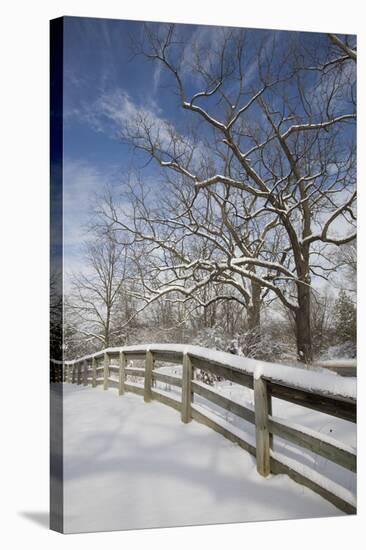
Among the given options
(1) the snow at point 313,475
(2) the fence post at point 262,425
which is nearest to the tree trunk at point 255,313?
(2) the fence post at point 262,425

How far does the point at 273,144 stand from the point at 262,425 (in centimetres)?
182

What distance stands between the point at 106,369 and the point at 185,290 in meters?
0.69

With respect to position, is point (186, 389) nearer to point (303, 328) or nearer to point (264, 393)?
point (264, 393)

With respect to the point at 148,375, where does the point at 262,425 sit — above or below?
below

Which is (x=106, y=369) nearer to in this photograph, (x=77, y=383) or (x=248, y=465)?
(x=77, y=383)

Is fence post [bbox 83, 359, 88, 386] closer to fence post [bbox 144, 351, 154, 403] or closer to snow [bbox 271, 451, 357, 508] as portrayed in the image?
fence post [bbox 144, 351, 154, 403]

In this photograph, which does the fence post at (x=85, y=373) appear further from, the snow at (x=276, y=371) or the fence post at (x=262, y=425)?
the fence post at (x=262, y=425)

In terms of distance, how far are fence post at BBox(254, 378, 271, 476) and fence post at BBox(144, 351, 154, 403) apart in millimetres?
697

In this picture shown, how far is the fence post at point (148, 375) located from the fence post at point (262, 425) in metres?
0.70

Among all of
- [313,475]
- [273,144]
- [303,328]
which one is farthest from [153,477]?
[273,144]

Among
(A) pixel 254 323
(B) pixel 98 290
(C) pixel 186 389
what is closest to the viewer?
(B) pixel 98 290

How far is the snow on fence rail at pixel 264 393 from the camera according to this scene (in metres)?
3.70

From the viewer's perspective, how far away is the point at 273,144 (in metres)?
4.21

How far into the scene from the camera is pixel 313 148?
425 centimetres
